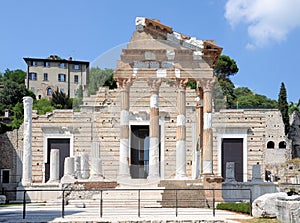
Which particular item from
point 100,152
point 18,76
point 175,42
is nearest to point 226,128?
point 100,152

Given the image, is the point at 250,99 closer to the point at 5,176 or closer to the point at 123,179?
the point at 5,176

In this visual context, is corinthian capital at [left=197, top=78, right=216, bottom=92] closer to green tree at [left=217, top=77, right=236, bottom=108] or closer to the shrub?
the shrub

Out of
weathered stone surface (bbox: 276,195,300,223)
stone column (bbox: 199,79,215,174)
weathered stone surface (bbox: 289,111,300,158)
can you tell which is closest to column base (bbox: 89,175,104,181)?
stone column (bbox: 199,79,215,174)

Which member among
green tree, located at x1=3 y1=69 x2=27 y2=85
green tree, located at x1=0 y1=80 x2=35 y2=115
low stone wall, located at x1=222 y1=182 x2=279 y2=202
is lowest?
low stone wall, located at x1=222 y1=182 x2=279 y2=202

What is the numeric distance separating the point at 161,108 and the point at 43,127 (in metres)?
8.85

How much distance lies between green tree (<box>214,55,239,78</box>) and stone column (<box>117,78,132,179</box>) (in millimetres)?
54838

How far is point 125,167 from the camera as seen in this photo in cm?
2894

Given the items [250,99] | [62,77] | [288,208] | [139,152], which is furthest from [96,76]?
[62,77]

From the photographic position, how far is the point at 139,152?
35.8 meters

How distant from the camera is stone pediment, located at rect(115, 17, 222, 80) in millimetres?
28750

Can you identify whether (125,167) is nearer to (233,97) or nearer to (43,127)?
(43,127)

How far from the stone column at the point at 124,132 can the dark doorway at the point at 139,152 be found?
439 cm

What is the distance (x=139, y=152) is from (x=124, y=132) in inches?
288

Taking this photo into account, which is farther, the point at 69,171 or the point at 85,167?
the point at 85,167
